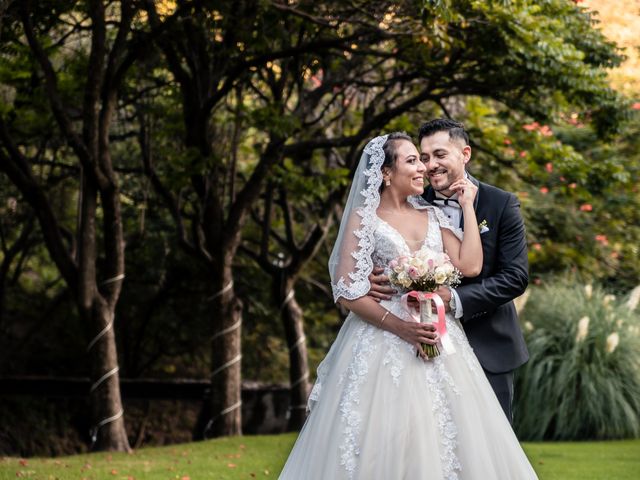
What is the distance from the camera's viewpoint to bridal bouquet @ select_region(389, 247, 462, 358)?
17.9 ft

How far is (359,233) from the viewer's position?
229 inches

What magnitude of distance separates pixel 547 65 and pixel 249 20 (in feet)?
11.9

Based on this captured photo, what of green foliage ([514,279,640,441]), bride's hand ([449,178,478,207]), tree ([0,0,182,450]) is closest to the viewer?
bride's hand ([449,178,478,207])

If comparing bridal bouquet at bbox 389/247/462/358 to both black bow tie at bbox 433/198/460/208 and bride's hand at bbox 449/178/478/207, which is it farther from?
black bow tie at bbox 433/198/460/208

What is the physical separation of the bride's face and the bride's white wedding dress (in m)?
0.24

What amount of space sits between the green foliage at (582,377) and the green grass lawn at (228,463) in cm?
64

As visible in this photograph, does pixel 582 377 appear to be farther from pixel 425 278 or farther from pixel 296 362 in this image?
pixel 425 278

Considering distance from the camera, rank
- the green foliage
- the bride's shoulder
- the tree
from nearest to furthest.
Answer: the bride's shoulder → the tree → the green foliage

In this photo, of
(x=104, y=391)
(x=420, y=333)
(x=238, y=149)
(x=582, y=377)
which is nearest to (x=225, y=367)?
(x=104, y=391)

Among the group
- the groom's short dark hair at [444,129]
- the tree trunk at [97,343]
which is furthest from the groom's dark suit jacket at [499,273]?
the tree trunk at [97,343]

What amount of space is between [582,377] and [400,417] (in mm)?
9630

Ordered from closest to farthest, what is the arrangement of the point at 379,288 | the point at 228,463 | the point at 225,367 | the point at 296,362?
the point at 379,288 < the point at 228,463 < the point at 225,367 < the point at 296,362

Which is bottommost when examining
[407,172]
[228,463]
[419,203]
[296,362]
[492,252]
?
[228,463]

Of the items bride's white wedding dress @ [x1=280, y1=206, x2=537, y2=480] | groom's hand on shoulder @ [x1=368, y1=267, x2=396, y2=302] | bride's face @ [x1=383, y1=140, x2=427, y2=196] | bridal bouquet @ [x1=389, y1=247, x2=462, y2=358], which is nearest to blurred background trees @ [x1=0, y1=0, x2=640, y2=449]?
bride's face @ [x1=383, y1=140, x2=427, y2=196]
